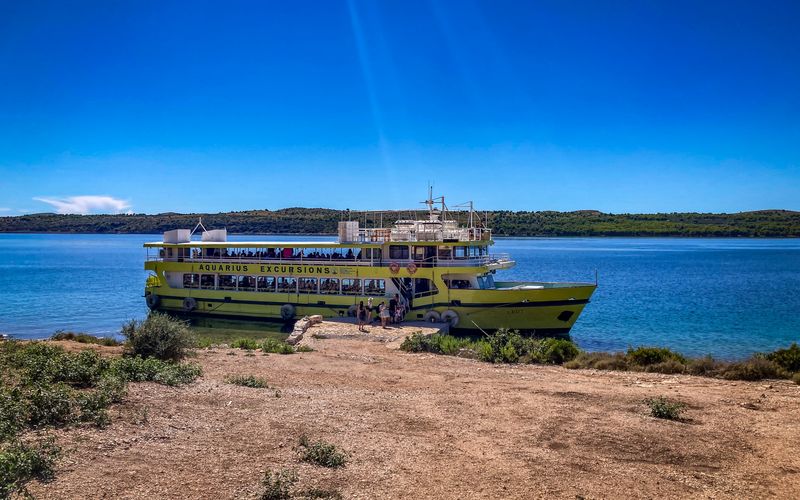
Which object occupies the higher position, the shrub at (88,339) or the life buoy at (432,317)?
the shrub at (88,339)

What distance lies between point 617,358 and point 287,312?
17.8m

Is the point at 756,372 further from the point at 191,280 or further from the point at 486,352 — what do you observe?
the point at 191,280

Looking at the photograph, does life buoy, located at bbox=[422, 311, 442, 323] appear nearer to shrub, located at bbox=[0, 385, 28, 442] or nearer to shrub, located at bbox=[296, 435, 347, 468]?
shrub, located at bbox=[296, 435, 347, 468]

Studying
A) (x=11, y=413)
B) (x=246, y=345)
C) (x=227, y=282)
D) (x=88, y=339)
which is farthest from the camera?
(x=227, y=282)

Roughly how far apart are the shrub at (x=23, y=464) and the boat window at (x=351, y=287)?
69.7 ft

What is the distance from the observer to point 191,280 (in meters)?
33.5

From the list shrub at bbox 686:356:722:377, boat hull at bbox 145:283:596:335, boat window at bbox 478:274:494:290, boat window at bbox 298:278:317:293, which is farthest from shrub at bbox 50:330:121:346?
shrub at bbox 686:356:722:377

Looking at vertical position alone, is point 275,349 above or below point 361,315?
above

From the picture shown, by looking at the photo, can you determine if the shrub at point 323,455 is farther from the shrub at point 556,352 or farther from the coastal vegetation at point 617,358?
the shrub at point 556,352

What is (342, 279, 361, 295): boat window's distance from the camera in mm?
28547

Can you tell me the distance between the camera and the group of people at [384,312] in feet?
81.6

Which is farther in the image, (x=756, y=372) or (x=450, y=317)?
(x=450, y=317)

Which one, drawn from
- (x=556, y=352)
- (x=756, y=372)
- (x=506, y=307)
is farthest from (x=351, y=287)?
(x=756, y=372)

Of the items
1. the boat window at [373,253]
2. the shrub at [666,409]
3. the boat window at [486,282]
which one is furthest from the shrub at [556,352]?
the boat window at [373,253]
